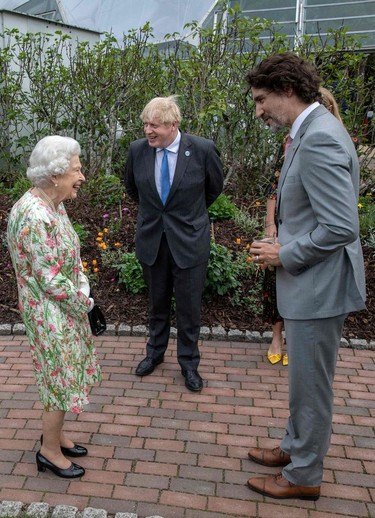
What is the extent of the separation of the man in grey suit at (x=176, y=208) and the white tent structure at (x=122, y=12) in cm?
1038

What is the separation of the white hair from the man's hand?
0.98 meters

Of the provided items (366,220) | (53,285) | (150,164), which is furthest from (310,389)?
(366,220)

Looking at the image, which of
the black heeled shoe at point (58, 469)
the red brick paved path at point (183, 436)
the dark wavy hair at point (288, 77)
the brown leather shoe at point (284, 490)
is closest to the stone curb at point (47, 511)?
the red brick paved path at point (183, 436)

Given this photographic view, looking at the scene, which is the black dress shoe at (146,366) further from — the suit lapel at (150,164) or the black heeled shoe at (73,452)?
the suit lapel at (150,164)

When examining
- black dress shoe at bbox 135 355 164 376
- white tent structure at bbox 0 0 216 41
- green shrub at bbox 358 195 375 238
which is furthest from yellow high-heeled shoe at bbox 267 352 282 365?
white tent structure at bbox 0 0 216 41

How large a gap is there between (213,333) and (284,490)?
6.44ft

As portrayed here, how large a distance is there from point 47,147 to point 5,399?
6.23 ft

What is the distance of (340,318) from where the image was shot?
2.40m

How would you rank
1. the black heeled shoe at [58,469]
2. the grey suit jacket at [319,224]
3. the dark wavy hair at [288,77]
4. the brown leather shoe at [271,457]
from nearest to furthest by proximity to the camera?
the grey suit jacket at [319,224] < the dark wavy hair at [288,77] < the black heeled shoe at [58,469] < the brown leather shoe at [271,457]

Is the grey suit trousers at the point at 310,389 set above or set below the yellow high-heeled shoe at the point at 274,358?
above

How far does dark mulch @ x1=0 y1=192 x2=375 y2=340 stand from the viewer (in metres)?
4.71

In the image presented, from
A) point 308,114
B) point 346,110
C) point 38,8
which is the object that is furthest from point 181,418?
point 38,8

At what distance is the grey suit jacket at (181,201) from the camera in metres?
3.54

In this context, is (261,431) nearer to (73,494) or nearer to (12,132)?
(73,494)
